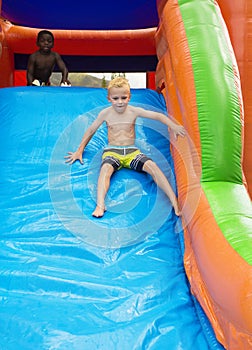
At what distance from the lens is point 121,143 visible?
6.98 ft

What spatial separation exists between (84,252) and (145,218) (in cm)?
35

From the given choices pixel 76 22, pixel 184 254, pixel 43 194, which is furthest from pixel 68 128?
pixel 76 22

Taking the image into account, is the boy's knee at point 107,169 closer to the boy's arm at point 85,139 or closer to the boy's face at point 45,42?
the boy's arm at point 85,139

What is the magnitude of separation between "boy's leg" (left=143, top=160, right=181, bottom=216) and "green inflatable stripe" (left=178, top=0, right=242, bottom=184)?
0.83 feet

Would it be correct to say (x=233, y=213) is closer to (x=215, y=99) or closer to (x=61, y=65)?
(x=215, y=99)

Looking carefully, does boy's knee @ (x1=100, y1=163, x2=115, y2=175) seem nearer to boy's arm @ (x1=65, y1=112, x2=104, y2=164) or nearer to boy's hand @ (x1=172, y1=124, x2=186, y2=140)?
boy's arm @ (x1=65, y1=112, x2=104, y2=164)

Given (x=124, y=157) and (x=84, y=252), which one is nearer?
(x=84, y=252)

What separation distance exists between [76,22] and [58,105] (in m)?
2.12

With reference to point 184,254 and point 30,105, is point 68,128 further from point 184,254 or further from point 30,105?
point 184,254

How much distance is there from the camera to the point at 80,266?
5.09ft

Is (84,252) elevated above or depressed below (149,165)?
below

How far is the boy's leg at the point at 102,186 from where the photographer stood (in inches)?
70.9

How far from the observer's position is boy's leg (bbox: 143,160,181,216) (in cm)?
183

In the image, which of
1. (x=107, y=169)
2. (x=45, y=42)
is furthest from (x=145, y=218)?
(x=45, y=42)
